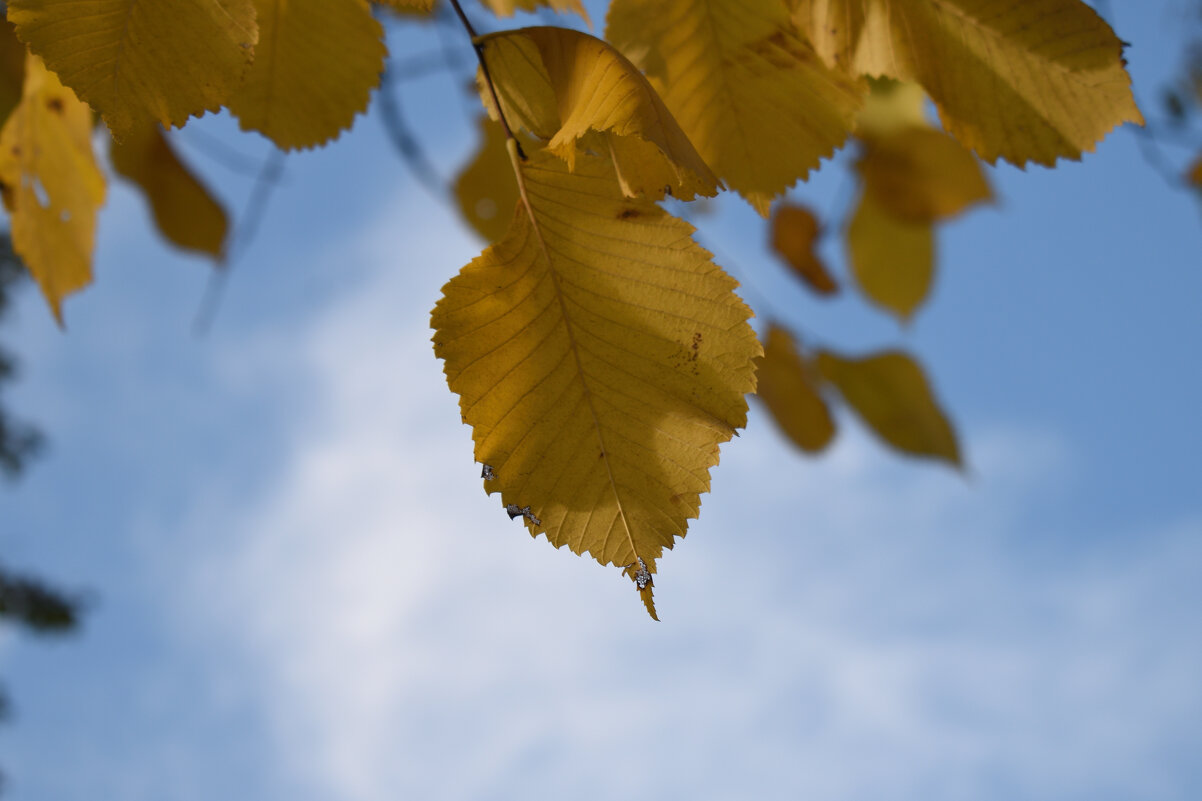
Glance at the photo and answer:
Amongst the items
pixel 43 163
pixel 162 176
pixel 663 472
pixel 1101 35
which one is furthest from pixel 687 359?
pixel 162 176

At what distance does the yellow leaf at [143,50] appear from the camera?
8.1 inches

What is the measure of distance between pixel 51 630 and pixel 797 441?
20.6 feet

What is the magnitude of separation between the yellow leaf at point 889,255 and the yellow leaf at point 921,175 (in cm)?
2

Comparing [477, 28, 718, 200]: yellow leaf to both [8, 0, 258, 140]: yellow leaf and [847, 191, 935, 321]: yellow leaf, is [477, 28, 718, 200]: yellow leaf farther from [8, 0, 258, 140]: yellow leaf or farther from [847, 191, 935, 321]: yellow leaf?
[847, 191, 935, 321]: yellow leaf

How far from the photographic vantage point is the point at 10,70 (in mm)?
406

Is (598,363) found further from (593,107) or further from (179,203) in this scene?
(179,203)

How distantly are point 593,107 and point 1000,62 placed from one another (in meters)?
0.13

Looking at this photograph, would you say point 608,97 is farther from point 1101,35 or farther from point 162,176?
point 162,176

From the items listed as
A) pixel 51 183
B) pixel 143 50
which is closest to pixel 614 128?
pixel 143 50

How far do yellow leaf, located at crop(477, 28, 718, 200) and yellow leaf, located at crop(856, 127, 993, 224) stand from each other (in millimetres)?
458

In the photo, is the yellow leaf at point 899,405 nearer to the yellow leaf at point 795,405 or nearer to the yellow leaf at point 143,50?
the yellow leaf at point 795,405

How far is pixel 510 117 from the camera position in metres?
0.25

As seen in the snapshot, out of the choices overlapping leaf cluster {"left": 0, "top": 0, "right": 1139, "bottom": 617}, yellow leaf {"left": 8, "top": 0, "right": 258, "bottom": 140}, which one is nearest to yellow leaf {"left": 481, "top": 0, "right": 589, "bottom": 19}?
overlapping leaf cluster {"left": 0, "top": 0, "right": 1139, "bottom": 617}

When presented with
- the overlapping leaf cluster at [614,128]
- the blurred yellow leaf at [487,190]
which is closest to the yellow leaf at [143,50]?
the overlapping leaf cluster at [614,128]
